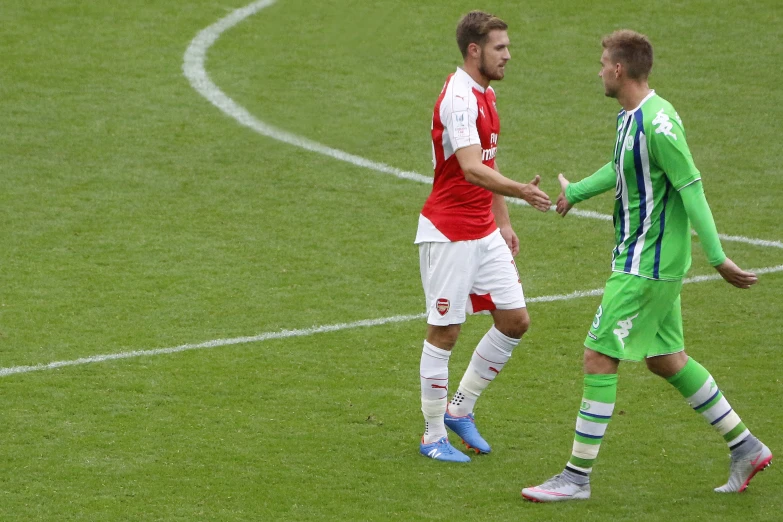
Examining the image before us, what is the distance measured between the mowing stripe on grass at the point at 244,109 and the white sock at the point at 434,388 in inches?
167

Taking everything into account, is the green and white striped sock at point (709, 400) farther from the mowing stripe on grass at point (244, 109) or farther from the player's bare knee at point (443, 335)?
the mowing stripe on grass at point (244, 109)

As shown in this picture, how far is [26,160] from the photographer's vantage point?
11398mm

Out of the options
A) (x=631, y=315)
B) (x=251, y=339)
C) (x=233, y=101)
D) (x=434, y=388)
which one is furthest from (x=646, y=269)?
(x=233, y=101)

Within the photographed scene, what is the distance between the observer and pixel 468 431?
20.7 ft

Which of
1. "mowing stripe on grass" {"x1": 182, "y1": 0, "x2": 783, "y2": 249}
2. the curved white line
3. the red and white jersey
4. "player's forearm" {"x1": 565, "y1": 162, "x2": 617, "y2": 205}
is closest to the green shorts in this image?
"player's forearm" {"x1": 565, "y1": 162, "x2": 617, "y2": 205}

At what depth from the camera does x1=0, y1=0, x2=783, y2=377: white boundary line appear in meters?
7.51

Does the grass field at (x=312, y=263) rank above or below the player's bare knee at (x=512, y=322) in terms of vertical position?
below

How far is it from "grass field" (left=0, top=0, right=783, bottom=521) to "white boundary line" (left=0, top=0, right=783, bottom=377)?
0.03 metres

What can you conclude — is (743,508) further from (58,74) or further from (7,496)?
(58,74)

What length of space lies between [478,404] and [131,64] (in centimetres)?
852

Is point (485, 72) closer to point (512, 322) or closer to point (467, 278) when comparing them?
point (467, 278)

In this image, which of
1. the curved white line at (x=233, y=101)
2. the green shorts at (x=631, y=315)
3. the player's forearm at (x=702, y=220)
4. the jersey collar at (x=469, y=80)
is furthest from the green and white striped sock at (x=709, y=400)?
the curved white line at (x=233, y=101)

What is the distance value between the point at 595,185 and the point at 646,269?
0.53 meters

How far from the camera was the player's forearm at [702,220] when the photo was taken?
17.1 feet
